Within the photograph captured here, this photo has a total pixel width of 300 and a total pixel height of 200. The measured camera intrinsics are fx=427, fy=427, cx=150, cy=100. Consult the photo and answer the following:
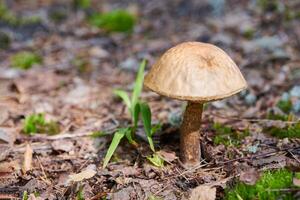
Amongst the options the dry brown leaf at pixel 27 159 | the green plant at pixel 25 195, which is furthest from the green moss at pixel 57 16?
the green plant at pixel 25 195

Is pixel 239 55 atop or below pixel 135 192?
atop

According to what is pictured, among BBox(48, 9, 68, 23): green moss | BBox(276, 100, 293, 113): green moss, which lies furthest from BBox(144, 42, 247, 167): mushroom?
BBox(48, 9, 68, 23): green moss

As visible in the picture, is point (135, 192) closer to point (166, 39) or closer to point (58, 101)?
point (58, 101)

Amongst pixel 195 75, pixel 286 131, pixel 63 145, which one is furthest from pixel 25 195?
pixel 286 131

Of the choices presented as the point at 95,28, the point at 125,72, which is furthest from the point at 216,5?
the point at 125,72

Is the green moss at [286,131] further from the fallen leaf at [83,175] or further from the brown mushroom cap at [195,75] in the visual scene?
the fallen leaf at [83,175]

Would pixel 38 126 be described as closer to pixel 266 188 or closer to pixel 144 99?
pixel 144 99
